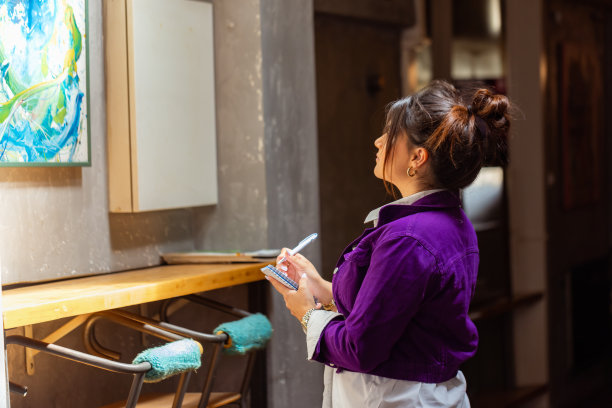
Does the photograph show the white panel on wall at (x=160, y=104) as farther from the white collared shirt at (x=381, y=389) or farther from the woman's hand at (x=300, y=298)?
the white collared shirt at (x=381, y=389)

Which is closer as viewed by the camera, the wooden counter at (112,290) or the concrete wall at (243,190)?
the wooden counter at (112,290)

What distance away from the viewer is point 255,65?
2.85m

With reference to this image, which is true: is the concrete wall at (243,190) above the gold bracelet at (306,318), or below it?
above

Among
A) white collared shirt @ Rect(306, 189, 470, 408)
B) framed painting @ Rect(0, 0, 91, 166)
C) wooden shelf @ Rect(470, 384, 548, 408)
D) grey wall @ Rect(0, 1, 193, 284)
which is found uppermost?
framed painting @ Rect(0, 0, 91, 166)

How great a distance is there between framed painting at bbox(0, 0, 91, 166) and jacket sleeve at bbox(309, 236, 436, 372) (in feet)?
3.59

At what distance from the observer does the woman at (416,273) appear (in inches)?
69.1

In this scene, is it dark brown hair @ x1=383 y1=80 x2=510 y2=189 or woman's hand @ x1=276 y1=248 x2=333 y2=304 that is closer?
Answer: dark brown hair @ x1=383 y1=80 x2=510 y2=189

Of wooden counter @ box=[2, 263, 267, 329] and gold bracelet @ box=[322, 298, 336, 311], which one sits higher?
wooden counter @ box=[2, 263, 267, 329]

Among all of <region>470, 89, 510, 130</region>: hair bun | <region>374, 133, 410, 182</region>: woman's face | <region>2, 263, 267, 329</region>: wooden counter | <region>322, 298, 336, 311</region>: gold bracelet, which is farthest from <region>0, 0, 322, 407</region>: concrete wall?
<region>470, 89, 510, 130</region>: hair bun

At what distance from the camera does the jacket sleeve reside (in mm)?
1736

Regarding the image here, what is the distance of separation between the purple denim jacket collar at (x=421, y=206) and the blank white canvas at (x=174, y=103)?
1012mm

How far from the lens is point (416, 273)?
174 centimetres

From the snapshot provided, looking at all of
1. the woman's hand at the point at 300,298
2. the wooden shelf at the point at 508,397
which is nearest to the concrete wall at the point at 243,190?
the woman's hand at the point at 300,298

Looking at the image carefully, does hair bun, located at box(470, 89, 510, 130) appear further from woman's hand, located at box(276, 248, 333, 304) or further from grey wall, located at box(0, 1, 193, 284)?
grey wall, located at box(0, 1, 193, 284)
